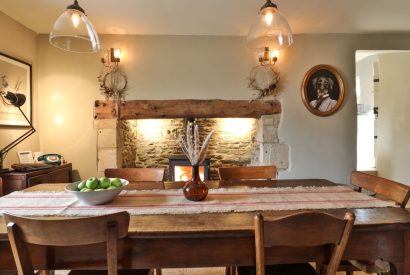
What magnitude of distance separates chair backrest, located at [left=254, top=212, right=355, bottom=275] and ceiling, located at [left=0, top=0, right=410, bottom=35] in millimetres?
2138

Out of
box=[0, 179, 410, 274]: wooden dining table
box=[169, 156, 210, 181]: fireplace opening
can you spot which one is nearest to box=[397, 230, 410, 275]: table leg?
box=[0, 179, 410, 274]: wooden dining table

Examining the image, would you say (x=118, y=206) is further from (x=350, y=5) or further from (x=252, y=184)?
(x=350, y=5)

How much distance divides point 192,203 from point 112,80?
7.64 feet

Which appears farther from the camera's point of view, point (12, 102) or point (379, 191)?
point (12, 102)

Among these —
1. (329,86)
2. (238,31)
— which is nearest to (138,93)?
(238,31)

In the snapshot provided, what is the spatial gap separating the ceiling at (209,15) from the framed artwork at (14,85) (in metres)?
0.48

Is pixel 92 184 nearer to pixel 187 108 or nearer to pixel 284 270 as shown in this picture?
pixel 284 270

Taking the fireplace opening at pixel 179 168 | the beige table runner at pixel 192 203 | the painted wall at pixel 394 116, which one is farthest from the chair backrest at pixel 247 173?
the painted wall at pixel 394 116

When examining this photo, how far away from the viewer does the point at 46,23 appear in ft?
9.52

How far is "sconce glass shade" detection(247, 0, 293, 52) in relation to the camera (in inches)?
61.7

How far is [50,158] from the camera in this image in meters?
2.96

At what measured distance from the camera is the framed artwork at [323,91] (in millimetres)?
3307

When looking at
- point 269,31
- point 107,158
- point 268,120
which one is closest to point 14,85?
point 107,158

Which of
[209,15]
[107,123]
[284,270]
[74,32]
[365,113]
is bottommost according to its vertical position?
[284,270]
